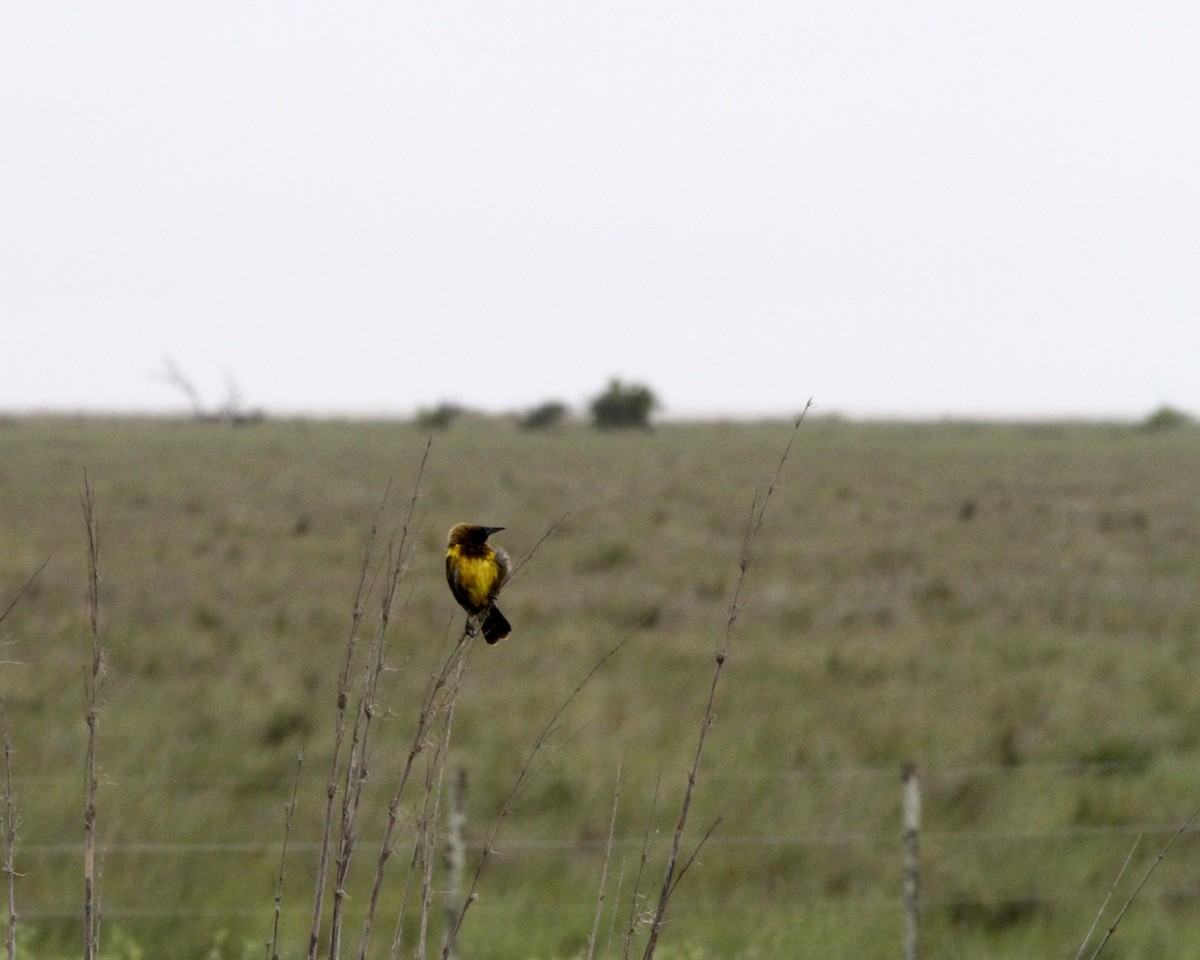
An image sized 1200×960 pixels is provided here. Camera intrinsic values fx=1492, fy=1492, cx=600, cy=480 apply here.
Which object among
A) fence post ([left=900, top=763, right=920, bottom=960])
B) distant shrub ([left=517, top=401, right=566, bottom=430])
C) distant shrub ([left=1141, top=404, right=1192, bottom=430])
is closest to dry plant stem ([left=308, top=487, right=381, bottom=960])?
fence post ([left=900, top=763, right=920, bottom=960])

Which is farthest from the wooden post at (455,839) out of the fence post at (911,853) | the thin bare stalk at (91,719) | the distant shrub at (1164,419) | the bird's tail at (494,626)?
the distant shrub at (1164,419)

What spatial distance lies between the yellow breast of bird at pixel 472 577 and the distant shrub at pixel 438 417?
58.2 metres

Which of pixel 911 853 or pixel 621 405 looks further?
pixel 621 405

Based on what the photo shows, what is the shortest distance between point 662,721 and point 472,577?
8.03 metres

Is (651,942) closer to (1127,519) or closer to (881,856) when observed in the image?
(881,856)

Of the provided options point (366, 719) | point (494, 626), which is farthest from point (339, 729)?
point (494, 626)

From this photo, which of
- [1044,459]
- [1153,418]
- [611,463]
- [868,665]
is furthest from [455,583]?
[1153,418]

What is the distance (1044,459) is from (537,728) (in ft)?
113

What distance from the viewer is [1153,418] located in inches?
2778

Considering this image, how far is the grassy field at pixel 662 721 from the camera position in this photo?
25.1 ft

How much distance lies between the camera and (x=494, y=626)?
316cm

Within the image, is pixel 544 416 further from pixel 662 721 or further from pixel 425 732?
pixel 425 732

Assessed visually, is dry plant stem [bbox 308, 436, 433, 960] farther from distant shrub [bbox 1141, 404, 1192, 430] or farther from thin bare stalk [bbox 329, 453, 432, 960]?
distant shrub [bbox 1141, 404, 1192, 430]

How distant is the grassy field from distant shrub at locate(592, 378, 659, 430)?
4017 centimetres
